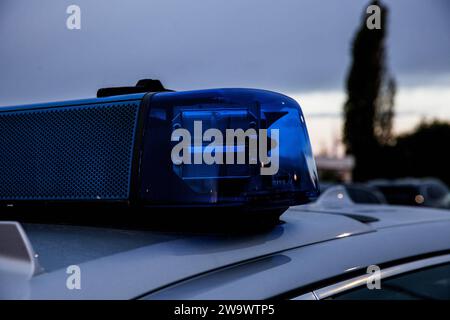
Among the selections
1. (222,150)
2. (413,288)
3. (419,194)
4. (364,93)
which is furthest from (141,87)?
(364,93)

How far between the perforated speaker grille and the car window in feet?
2.02

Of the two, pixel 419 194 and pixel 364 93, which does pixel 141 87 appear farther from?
pixel 364 93

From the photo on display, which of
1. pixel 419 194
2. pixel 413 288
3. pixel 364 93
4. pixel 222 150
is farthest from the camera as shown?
pixel 364 93

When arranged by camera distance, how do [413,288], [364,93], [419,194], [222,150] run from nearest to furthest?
[222,150]
[413,288]
[419,194]
[364,93]

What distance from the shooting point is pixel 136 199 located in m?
1.24

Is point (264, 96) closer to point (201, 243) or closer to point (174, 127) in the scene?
point (174, 127)

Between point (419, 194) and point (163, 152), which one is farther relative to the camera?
point (419, 194)

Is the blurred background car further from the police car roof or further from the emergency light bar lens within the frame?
the emergency light bar lens

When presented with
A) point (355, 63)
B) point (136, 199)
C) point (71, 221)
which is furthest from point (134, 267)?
point (355, 63)

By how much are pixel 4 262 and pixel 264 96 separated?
69 centimetres

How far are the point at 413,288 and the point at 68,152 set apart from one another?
0.97 metres

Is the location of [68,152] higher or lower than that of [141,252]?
higher

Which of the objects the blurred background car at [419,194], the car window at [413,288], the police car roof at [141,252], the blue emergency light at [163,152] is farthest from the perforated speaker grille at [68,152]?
the blurred background car at [419,194]

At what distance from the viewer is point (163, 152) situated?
121cm
